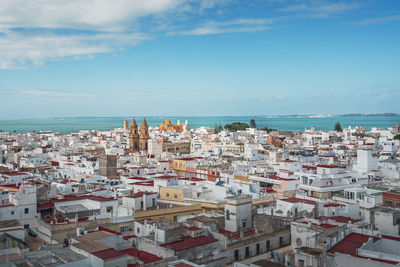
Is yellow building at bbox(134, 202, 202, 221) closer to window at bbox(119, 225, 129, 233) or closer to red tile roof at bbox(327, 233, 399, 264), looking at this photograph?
window at bbox(119, 225, 129, 233)

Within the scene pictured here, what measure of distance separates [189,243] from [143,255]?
2.10 m

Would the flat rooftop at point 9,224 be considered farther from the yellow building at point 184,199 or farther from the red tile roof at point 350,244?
the red tile roof at point 350,244

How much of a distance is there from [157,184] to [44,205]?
9.03 meters

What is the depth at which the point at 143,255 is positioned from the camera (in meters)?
18.1

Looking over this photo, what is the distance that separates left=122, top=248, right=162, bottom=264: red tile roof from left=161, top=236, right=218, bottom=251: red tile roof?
722mm

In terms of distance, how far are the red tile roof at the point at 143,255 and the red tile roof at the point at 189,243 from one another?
722 mm

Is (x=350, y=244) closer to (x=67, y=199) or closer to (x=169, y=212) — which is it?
(x=169, y=212)

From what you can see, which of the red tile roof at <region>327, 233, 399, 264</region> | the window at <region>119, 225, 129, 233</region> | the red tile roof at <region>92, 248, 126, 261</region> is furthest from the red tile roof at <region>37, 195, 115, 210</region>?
the red tile roof at <region>327, 233, 399, 264</region>

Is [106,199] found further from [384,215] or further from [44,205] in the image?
[384,215]

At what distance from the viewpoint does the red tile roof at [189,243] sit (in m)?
17.9

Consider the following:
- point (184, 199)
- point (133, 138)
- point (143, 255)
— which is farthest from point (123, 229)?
point (133, 138)

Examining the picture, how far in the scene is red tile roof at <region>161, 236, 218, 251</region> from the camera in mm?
17906

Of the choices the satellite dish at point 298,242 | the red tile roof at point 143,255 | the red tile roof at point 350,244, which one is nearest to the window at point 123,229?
the red tile roof at point 143,255

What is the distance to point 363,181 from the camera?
113 ft
